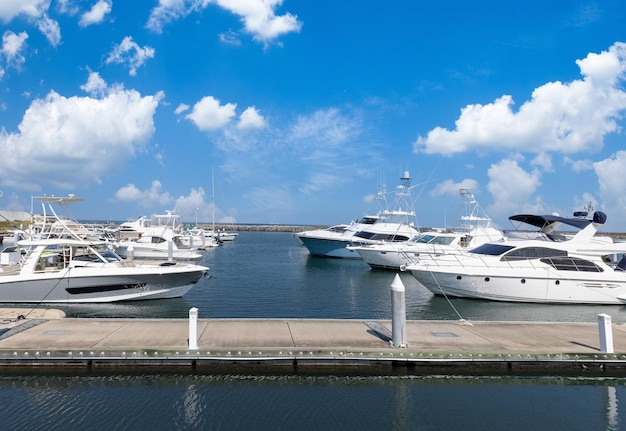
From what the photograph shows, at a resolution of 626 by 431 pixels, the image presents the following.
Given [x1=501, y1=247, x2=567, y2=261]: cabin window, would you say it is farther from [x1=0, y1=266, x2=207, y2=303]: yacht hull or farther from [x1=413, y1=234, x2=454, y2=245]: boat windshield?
[x1=0, y1=266, x2=207, y2=303]: yacht hull

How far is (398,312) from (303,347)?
246 centimetres

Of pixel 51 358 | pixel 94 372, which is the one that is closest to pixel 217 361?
pixel 94 372

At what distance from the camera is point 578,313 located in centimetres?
2106

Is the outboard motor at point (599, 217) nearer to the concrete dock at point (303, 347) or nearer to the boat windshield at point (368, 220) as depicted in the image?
the concrete dock at point (303, 347)

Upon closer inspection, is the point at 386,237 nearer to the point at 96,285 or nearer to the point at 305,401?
the point at 96,285

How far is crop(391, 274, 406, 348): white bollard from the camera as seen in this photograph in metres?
11.2

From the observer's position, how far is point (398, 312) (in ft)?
37.1

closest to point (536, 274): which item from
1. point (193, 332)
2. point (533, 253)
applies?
point (533, 253)

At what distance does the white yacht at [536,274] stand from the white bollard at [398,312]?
1112cm

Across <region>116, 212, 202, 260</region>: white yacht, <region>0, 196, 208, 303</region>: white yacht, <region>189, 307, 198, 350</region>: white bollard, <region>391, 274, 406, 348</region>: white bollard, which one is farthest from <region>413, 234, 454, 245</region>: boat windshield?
<region>189, 307, 198, 350</region>: white bollard

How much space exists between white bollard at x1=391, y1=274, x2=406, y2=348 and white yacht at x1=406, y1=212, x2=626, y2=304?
36.5ft

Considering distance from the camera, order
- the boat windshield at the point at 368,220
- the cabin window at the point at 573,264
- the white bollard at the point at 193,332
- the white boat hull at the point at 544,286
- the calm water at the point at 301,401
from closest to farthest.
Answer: the calm water at the point at 301,401
the white bollard at the point at 193,332
the white boat hull at the point at 544,286
the cabin window at the point at 573,264
the boat windshield at the point at 368,220

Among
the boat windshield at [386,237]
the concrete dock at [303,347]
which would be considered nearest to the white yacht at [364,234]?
the boat windshield at [386,237]

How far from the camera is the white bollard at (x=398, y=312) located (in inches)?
440
